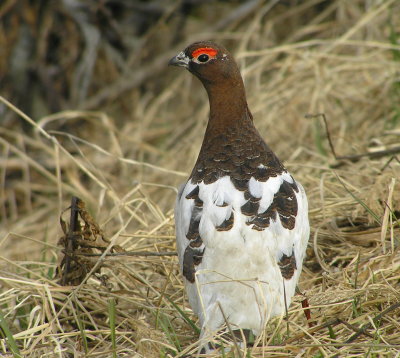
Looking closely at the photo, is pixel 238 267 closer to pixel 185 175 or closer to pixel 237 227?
pixel 237 227

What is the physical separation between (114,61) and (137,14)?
1.77ft

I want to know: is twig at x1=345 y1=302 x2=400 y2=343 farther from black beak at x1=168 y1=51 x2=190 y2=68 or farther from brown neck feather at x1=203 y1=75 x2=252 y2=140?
black beak at x1=168 y1=51 x2=190 y2=68

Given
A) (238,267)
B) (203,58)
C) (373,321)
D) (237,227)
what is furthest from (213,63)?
(373,321)

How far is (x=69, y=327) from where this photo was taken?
351cm

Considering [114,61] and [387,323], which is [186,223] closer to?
[387,323]

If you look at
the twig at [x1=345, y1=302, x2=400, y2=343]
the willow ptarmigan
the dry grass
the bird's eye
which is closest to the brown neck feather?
the willow ptarmigan

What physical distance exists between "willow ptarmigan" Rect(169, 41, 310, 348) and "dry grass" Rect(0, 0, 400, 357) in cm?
17

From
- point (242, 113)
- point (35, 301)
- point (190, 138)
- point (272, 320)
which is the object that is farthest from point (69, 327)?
point (190, 138)

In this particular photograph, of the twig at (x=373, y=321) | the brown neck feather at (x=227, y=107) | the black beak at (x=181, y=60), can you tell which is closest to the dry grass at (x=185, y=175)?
the twig at (x=373, y=321)

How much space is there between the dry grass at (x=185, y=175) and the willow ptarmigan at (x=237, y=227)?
17 cm

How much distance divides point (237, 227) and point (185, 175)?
4.89ft

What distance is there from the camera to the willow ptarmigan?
9.69 feet

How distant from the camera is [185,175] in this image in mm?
4484

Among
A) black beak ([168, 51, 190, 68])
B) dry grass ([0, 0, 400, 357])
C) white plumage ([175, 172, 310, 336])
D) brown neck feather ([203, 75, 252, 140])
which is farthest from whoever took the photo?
black beak ([168, 51, 190, 68])
